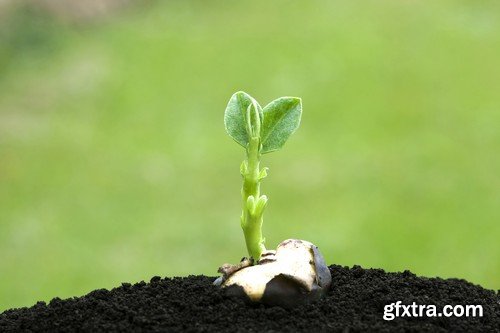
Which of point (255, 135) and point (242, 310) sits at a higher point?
point (255, 135)

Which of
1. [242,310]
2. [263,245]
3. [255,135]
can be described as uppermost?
[255,135]

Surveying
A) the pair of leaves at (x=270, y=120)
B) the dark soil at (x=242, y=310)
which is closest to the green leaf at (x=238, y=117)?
the pair of leaves at (x=270, y=120)

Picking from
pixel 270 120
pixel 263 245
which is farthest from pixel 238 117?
pixel 263 245

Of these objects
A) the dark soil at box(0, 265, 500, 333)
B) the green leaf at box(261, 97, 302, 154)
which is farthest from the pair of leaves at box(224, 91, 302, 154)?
the dark soil at box(0, 265, 500, 333)

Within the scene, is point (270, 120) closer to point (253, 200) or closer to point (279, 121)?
point (279, 121)

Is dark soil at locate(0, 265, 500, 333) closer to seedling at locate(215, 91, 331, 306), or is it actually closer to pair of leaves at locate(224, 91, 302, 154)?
seedling at locate(215, 91, 331, 306)

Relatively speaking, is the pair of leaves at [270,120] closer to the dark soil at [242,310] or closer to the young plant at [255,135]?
the young plant at [255,135]

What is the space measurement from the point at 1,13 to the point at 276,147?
4872mm

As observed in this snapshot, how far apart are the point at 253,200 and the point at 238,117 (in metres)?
0.14

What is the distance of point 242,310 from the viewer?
1188 mm

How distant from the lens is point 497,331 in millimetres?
1176

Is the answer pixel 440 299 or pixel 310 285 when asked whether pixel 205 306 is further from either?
pixel 440 299

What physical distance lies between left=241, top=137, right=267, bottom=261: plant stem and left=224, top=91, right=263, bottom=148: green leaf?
0.11ft

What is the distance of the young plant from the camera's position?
4.20 ft
